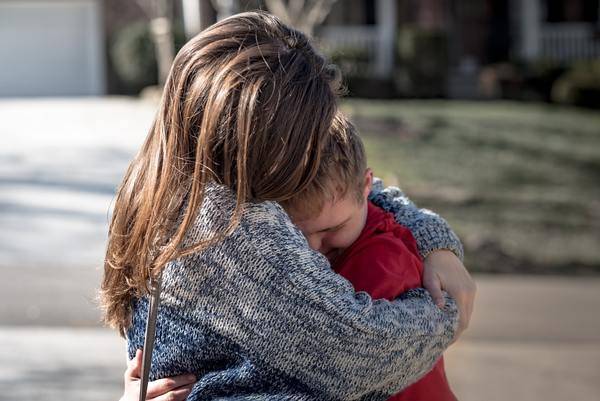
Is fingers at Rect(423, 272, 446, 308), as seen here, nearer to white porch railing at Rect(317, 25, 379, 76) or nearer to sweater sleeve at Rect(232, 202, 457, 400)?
sweater sleeve at Rect(232, 202, 457, 400)

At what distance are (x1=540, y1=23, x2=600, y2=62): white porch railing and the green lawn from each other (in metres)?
4.47

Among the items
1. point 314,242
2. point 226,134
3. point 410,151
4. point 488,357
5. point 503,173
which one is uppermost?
point 226,134

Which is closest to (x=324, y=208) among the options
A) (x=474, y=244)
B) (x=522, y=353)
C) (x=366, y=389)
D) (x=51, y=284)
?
(x=366, y=389)

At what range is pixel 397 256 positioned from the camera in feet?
6.10

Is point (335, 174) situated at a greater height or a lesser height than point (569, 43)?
greater

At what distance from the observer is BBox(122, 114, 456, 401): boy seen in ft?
5.85

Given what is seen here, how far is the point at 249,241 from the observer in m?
1.70

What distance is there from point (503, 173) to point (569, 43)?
35.5ft

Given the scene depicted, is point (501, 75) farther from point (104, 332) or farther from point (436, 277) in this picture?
point (436, 277)

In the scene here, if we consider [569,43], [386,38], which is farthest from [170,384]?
[569,43]

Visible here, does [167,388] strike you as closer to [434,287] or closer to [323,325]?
[323,325]

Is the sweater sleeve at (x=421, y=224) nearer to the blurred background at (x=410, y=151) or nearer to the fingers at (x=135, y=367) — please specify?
the blurred background at (x=410, y=151)

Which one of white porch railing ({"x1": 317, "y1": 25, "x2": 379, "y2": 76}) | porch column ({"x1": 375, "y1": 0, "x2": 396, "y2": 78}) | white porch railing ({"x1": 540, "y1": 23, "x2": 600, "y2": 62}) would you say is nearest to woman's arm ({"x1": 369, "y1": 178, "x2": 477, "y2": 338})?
porch column ({"x1": 375, "y1": 0, "x2": 396, "y2": 78})

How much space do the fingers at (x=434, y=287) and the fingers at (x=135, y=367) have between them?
1.84ft
